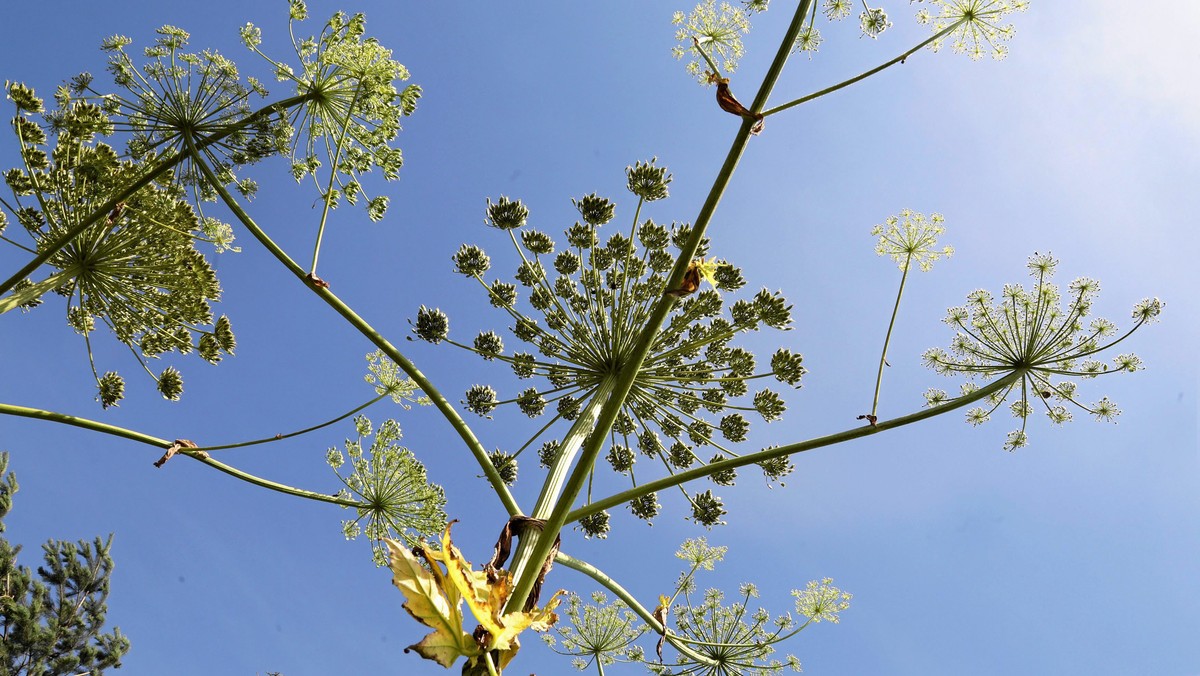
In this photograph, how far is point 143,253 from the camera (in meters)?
8.20

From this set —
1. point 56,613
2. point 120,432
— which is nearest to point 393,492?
point 120,432

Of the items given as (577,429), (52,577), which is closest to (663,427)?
(577,429)

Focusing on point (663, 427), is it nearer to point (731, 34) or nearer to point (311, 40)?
point (731, 34)

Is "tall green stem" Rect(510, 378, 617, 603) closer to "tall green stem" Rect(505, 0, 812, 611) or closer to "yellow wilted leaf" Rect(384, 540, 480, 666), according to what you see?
"tall green stem" Rect(505, 0, 812, 611)

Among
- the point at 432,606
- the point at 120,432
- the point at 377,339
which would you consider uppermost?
the point at 377,339

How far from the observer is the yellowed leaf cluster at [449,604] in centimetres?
237

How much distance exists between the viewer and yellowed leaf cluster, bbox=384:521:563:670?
2369 millimetres

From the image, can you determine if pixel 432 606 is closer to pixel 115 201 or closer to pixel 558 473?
pixel 558 473

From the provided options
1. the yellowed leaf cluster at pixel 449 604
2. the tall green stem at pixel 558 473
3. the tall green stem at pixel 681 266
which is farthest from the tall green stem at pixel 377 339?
the yellowed leaf cluster at pixel 449 604

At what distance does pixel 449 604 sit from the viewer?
243 centimetres

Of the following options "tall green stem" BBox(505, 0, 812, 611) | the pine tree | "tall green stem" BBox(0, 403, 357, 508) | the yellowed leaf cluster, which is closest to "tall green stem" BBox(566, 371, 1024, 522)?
"tall green stem" BBox(505, 0, 812, 611)

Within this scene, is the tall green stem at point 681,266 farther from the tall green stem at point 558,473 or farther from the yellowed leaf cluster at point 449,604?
the yellowed leaf cluster at point 449,604

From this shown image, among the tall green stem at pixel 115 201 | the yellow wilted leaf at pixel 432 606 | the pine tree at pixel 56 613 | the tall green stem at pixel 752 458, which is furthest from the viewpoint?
the pine tree at pixel 56 613

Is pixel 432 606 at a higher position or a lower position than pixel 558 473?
lower
